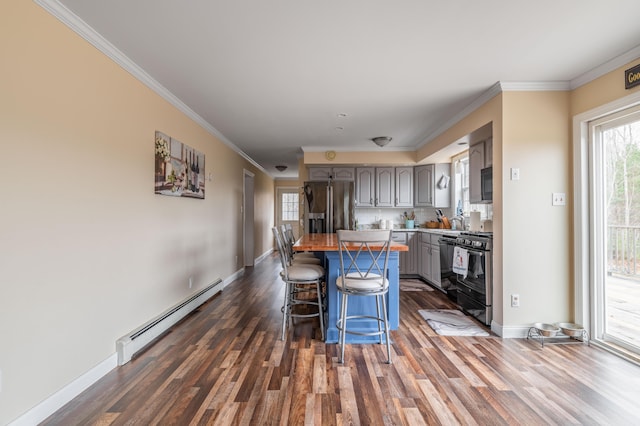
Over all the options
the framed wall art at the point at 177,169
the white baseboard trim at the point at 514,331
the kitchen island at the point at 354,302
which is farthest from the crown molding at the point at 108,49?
the white baseboard trim at the point at 514,331

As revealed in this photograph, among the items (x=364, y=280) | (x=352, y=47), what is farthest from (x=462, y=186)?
(x=352, y=47)

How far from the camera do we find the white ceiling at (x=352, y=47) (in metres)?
1.84

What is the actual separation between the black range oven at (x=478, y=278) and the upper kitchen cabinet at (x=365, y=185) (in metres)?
2.53

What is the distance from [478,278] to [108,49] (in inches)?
154

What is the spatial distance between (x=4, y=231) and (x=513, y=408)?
2.95 meters

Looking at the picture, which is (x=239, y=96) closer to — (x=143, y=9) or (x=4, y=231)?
(x=143, y=9)

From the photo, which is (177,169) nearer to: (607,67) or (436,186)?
(607,67)

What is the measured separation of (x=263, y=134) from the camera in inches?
185

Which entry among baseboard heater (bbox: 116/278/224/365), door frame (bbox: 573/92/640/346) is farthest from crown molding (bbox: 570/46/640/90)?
baseboard heater (bbox: 116/278/224/365)

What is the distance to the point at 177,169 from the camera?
3.35 metres

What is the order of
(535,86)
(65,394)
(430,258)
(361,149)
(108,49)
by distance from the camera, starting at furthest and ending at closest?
(361,149) → (430,258) → (535,86) → (108,49) → (65,394)

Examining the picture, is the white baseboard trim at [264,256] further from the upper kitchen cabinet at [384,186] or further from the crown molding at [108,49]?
the crown molding at [108,49]

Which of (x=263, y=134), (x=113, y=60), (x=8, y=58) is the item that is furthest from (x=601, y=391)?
(x=263, y=134)

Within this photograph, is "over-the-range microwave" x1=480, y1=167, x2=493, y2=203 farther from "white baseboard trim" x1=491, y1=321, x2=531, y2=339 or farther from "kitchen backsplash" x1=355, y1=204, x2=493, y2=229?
"kitchen backsplash" x1=355, y1=204, x2=493, y2=229
